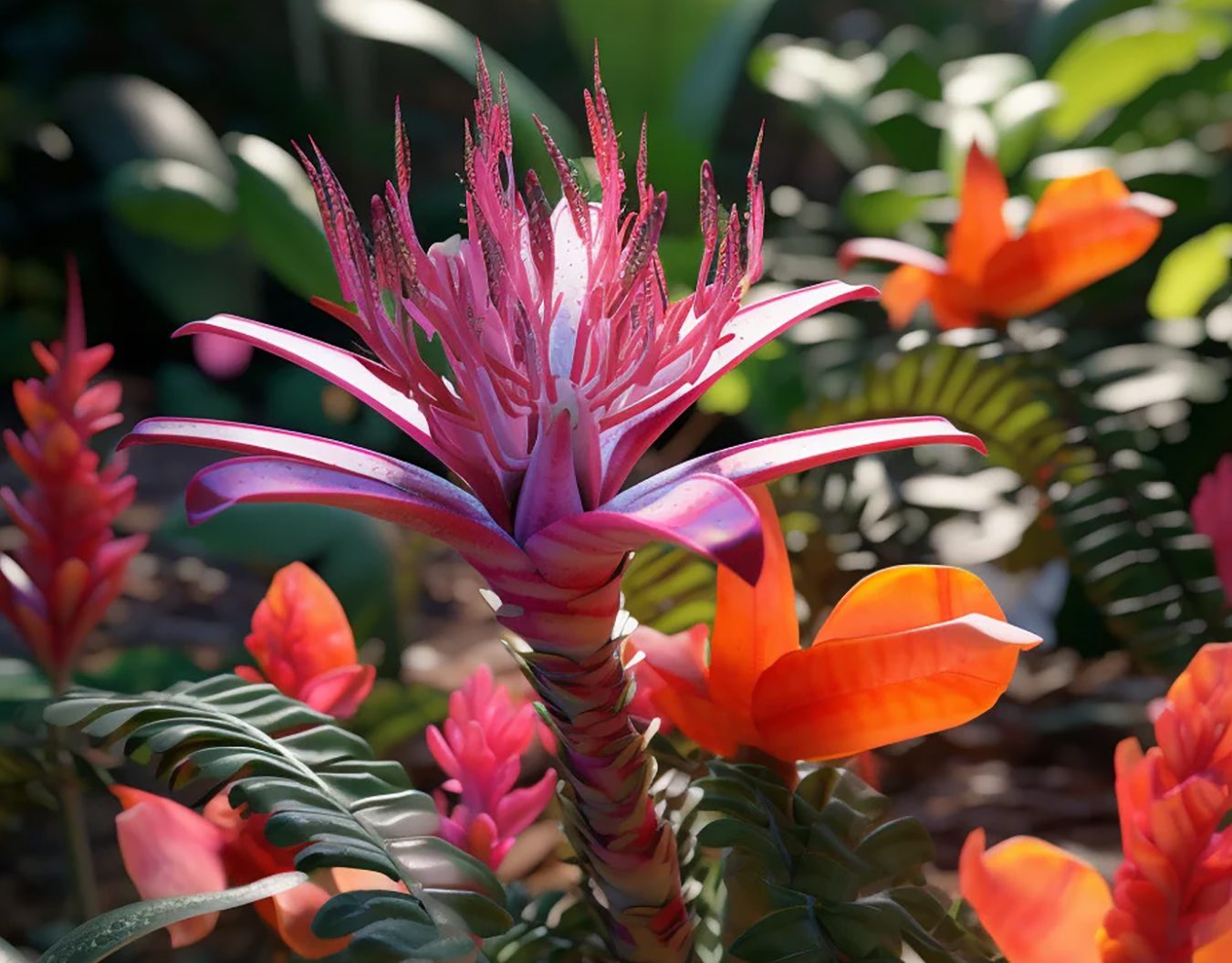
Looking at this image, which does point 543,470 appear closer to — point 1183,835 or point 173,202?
point 1183,835

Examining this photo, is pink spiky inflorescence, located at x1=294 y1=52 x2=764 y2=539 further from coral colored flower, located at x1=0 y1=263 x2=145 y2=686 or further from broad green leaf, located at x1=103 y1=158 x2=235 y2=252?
broad green leaf, located at x1=103 y1=158 x2=235 y2=252

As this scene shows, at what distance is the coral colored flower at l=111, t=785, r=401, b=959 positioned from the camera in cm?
44

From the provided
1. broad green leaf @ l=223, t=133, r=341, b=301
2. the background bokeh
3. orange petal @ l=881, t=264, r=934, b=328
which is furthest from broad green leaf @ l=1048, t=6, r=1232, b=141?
broad green leaf @ l=223, t=133, r=341, b=301

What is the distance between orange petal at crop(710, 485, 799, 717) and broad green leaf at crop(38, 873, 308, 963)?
15 centimetres

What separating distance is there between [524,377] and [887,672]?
145mm

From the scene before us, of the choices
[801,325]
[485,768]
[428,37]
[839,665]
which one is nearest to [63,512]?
[485,768]

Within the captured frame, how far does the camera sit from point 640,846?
0.38 m

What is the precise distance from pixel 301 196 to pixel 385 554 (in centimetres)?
46

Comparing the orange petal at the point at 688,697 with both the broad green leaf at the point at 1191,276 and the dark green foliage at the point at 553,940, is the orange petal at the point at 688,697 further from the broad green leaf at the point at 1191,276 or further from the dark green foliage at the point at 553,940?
the broad green leaf at the point at 1191,276

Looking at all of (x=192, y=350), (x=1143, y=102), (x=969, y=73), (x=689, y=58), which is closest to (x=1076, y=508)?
(x=1143, y=102)

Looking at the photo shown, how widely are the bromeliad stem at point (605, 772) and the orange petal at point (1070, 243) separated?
1.54 feet

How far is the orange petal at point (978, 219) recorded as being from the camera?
76cm

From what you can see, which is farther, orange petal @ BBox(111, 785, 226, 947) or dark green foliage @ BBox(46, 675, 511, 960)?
orange petal @ BBox(111, 785, 226, 947)

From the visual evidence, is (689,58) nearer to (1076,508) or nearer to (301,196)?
(301,196)
